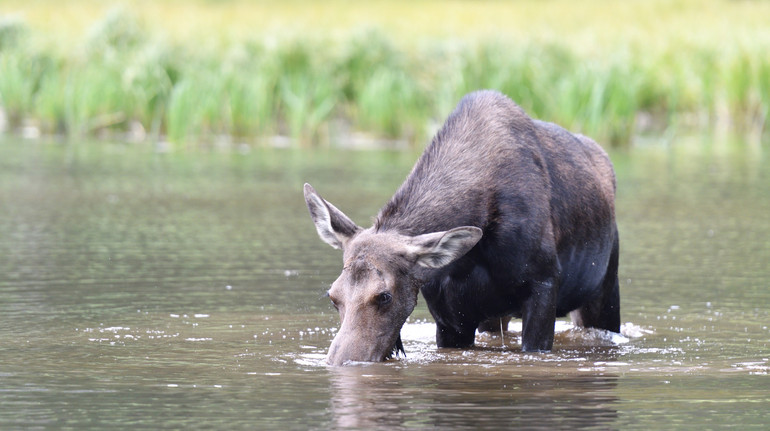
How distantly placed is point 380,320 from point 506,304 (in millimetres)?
1275

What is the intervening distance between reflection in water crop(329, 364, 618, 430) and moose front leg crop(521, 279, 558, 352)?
26.9 inches

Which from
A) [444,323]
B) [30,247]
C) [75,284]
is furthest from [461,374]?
[30,247]

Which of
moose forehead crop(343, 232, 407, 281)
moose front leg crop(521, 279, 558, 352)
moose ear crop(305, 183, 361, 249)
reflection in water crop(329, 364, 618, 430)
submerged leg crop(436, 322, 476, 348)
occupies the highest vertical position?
moose ear crop(305, 183, 361, 249)

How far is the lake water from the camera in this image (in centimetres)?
662

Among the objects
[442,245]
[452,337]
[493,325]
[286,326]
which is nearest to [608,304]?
[493,325]

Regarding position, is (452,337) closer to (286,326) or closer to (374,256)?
(286,326)

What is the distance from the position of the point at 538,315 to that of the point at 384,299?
138cm

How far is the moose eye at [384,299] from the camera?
7703 millimetres

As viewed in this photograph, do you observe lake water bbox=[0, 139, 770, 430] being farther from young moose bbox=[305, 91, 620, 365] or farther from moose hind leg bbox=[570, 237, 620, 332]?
young moose bbox=[305, 91, 620, 365]

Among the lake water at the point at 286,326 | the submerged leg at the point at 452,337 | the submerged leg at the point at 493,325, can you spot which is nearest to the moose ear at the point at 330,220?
the lake water at the point at 286,326

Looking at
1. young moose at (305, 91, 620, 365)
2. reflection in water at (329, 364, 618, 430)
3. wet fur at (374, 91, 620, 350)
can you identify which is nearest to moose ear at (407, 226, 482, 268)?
young moose at (305, 91, 620, 365)

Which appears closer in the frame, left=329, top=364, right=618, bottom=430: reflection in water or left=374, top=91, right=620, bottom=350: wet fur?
left=329, top=364, right=618, bottom=430: reflection in water

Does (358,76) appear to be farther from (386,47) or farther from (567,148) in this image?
(567,148)

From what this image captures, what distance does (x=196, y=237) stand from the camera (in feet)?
46.7
